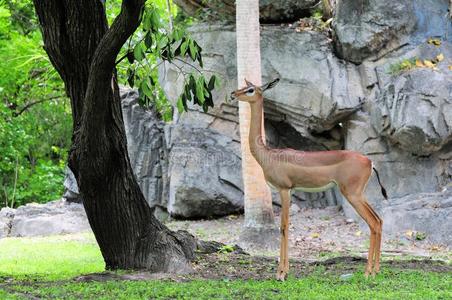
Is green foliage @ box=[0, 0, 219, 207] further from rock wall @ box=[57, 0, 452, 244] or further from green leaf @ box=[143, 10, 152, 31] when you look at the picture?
green leaf @ box=[143, 10, 152, 31]

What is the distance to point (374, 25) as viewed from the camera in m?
15.6

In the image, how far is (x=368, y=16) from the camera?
15695mm

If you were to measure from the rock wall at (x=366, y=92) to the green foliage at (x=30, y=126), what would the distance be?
31.4 feet

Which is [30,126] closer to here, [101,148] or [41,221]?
[41,221]

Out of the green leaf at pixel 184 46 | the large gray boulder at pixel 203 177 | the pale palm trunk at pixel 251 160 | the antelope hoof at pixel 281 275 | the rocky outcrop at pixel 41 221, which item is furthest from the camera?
the rocky outcrop at pixel 41 221

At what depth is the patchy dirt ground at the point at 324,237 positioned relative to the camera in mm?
12406

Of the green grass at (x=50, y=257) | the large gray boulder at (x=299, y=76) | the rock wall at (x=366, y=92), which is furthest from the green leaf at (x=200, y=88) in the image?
the large gray boulder at (x=299, y=76)

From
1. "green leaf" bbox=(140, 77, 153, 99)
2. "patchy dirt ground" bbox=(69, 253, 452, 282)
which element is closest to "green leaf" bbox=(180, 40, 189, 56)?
"green leaf" bbox=(140, 77, 153, 99)

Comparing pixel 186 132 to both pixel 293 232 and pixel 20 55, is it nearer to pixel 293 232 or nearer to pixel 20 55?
pixel 293 232

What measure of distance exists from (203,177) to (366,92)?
3.90 metres

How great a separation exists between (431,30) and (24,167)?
16.8m

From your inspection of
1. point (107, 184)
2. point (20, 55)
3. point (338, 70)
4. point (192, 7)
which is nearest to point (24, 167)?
point (20, 55)

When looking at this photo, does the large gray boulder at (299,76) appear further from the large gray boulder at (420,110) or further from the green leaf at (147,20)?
the green leaf at (147,20)

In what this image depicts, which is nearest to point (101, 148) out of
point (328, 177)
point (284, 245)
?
point (284, 245)
